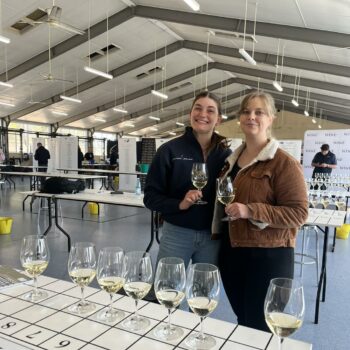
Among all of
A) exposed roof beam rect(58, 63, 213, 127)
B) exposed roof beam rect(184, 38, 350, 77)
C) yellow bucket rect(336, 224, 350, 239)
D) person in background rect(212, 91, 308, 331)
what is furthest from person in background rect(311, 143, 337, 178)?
exposed roof beam rect(58, 63, 213, 127)

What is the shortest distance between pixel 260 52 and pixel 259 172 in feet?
32.9

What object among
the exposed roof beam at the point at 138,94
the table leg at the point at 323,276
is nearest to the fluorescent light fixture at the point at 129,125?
the exposed roof beam at the point at 138,94

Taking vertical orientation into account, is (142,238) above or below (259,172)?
below

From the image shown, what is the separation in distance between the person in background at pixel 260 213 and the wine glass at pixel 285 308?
1.89 feet

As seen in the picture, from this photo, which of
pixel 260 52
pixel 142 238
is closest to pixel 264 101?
pixel 142 238

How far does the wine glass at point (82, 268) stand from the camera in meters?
0.96

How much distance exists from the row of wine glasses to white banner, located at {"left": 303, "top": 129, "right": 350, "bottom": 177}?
32.8 ft

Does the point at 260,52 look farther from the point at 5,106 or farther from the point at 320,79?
the point at 5,106

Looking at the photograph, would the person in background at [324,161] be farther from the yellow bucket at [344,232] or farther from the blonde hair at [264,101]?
the blonde hair at [264,101]

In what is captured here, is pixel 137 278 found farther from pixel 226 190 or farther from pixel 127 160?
pixel 127 160

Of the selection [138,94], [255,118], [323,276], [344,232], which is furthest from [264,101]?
[138,94]

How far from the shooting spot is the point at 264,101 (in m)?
1.46

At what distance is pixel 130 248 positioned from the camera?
4.56 meters

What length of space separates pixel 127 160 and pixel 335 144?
6552mm
